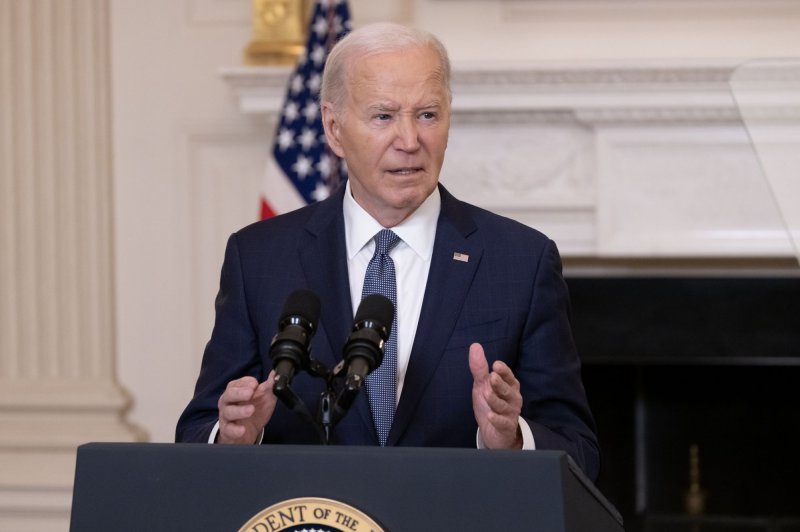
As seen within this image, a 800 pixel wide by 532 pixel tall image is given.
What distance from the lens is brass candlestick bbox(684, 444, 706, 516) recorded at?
467 centimetres

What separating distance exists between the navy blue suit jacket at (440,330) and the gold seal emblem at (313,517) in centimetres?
69

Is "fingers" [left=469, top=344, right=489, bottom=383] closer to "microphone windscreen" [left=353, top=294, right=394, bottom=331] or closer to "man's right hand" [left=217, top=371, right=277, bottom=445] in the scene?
"microphone windscreen" [left=353, top=294, right=394, bottom=331]

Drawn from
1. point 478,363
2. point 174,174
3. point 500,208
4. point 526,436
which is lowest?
point 526,436

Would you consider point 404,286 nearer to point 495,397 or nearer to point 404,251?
point 404,251

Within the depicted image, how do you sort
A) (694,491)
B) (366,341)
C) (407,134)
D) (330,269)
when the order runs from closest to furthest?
(366,341) → (407,134) → (330,269) → (694,491)

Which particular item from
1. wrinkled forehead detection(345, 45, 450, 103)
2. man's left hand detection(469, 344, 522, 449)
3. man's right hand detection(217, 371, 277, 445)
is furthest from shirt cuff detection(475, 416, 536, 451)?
wrinkled forehead detection(345, 45, 450, 103)

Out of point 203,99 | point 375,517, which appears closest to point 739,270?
point 203,99

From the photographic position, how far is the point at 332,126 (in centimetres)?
246

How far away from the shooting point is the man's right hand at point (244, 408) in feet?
6.06

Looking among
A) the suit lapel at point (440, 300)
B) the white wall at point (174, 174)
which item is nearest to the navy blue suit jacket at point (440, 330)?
the suit lapel at point (440, 300)

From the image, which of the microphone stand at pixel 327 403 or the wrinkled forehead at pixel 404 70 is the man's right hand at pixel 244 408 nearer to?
the microphone stand at pixel 327 403

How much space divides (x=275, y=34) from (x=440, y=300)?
Answer: 2432mm

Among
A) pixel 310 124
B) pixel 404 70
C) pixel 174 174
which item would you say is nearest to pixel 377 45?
pixel 404 70

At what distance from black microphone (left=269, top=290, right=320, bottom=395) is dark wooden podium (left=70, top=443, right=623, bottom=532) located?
0.12 meters
